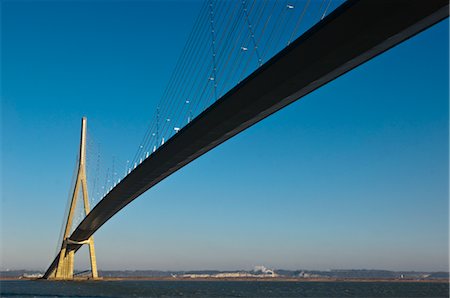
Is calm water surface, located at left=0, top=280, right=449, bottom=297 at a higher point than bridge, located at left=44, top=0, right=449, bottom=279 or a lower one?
lower

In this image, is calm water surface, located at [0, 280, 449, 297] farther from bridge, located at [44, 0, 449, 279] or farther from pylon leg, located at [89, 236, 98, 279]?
bridge, located at [44, 0, 449, 279]

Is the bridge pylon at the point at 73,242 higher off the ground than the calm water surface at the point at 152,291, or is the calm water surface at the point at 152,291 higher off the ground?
the bridge pylon at the point at 73,242

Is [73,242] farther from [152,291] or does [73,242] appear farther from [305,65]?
[305,65]

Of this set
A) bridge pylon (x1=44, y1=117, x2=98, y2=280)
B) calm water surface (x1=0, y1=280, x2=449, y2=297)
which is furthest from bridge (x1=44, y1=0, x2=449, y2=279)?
bridge pylon (x1=44, y1=117, x2=98, y2=280)

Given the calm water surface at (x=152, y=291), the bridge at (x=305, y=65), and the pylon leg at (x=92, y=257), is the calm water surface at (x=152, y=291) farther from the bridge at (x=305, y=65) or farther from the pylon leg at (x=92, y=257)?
the bridge at (x=305, y=65)

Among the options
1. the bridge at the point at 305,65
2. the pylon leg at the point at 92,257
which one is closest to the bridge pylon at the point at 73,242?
the pylon leg at the point at 92,257

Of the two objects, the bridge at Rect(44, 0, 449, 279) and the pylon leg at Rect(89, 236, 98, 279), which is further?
the pylon leg at Rect(89, 236, 98, 279)

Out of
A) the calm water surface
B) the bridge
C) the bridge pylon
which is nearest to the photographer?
the bridge

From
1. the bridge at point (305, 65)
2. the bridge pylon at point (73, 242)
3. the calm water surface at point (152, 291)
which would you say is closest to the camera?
the bridge at point (305, 65)

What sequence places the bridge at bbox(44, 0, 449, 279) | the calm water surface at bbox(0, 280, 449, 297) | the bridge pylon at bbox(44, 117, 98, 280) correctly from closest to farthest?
1. the bridge at bbox(44, 0, 449, 279)
2. the calm water surface at bbox(0, 280, 449, 297)
3. the bridge pylon at bbox(44, 117, 98, 280)
